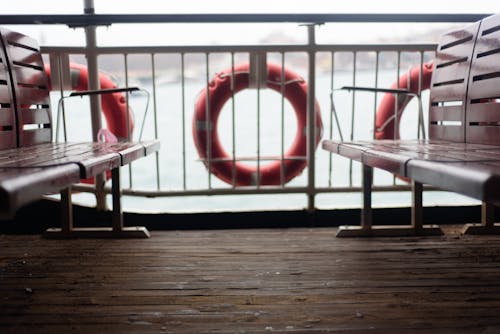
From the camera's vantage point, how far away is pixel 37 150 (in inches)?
62.9

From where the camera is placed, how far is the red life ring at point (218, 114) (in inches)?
102

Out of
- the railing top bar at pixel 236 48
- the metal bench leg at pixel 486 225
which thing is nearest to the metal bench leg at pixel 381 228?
the metal bench leg at pixel 486 225

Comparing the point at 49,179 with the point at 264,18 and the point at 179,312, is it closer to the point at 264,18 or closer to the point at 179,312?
the point at 179,312

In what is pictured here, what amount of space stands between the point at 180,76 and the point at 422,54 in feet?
3.79

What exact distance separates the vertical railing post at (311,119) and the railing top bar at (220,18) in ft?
0.38

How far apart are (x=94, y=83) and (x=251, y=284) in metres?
1.29

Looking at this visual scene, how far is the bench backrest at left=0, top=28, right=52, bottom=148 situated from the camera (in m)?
1.74

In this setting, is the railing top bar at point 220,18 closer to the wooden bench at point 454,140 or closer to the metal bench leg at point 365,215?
the wooden bench at point 454,140

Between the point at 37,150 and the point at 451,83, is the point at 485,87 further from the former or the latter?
the point at 37,150

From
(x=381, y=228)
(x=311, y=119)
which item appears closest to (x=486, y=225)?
(x=381, y=228)

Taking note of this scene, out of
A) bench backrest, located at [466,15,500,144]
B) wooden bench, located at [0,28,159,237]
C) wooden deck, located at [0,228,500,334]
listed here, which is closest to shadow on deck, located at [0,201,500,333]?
wooden deck, located at [0,228,500,334]

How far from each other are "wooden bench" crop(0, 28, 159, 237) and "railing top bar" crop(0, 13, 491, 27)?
164 millimetres

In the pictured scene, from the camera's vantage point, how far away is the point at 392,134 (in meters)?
2.79

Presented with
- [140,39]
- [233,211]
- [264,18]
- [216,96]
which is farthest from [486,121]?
[140,39]
